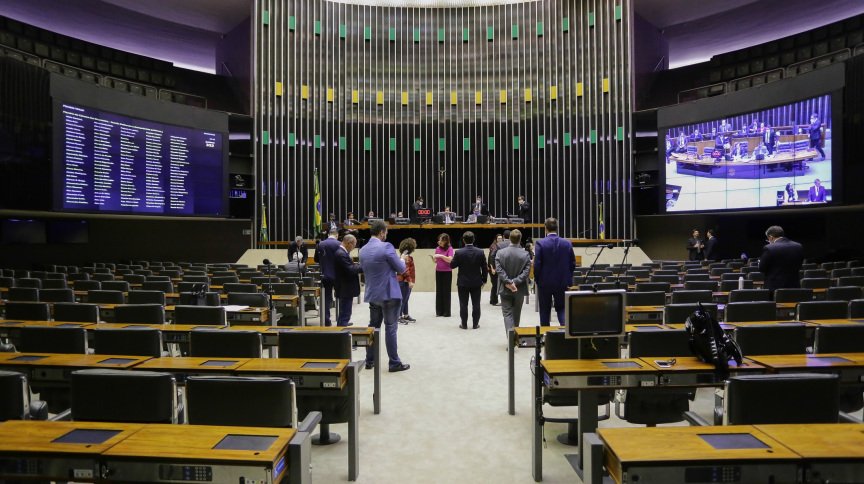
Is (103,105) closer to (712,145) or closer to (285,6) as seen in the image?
(285,6)

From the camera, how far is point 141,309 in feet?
16.6

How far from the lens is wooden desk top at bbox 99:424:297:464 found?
1.78 metres

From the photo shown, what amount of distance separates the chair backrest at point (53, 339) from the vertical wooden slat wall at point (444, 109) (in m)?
15.8

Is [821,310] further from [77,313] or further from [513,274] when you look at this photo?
[77,313]

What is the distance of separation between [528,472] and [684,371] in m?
1.12

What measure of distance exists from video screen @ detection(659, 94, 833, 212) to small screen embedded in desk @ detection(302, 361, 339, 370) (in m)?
13.3

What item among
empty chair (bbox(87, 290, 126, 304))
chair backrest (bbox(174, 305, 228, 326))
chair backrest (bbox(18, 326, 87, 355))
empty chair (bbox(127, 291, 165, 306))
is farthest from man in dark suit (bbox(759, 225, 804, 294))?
empty chair (bbox(87, 290, 126, 304))

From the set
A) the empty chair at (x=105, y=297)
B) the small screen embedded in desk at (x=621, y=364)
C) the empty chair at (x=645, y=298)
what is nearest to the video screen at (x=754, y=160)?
the empty chair at (x=645, y=298)

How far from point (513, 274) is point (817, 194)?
9793 millimetres

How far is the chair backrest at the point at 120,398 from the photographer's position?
2496 mm

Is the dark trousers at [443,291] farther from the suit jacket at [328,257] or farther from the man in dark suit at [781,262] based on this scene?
the man in dark suit at [781,262]

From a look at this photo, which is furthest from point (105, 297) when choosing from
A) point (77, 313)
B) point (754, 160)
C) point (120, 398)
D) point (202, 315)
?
point (754, 160)

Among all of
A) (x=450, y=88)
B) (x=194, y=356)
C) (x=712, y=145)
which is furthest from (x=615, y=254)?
(x=194, y=356)

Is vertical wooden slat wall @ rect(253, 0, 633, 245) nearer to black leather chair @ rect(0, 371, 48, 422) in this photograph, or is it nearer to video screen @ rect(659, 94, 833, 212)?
video screen @ rect(659, 94, 833, 212)
